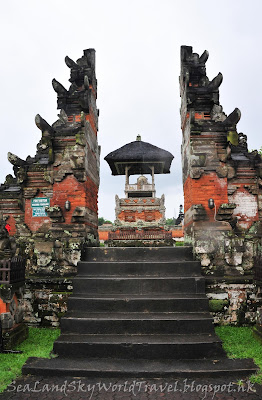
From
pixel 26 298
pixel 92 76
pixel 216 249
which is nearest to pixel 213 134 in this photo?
pixel 216 249

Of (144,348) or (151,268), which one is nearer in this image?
(144,348)

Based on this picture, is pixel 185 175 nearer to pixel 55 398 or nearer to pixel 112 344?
pixel 112 344

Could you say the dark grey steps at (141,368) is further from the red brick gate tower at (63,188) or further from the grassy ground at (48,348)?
the red brick gate tower at (63,188)

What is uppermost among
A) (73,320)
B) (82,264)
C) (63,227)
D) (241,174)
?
(241,174)

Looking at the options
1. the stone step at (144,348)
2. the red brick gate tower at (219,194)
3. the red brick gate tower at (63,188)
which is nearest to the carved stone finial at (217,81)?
the red brick gate tower at (219,194)

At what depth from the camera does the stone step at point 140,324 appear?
4672 millimetres

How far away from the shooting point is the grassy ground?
390 cm

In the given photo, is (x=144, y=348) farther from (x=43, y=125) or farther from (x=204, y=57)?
(x=204, y=57)

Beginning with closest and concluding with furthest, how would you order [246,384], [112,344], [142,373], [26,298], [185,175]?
[246,384] → [142,373] → [112,344] → [26,298] → [185,175]

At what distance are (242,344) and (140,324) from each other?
1.64m

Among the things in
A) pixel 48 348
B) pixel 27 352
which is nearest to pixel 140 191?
pixel 48 348

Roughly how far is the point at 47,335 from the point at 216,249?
3.58 m

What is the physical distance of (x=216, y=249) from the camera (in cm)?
614

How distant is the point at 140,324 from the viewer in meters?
4.70
